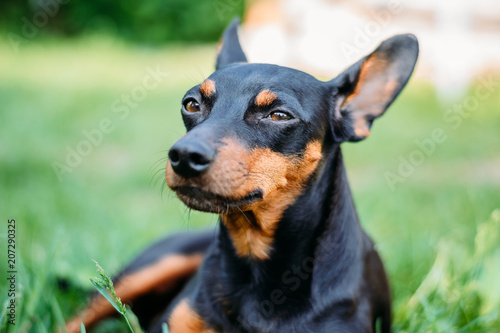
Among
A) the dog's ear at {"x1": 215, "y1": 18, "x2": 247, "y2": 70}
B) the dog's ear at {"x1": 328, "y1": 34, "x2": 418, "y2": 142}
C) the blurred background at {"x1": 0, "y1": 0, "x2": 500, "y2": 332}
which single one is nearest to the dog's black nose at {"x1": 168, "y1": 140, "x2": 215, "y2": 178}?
the blurred background at {"x1": 0, "y1": 0, "x2": 500, "y2": 332}

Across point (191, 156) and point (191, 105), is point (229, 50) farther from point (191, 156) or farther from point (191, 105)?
point (191, 156)

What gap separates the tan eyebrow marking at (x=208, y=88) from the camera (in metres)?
2.86

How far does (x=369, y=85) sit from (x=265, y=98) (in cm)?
81

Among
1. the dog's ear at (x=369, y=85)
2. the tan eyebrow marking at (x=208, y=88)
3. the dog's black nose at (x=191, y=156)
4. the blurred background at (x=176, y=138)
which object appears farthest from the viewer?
the blurred background at (x=176, y=138)

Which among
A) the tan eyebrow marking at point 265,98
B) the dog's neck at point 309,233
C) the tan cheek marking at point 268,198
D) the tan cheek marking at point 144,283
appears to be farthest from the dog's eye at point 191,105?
the tan cheek marking at point 144,283

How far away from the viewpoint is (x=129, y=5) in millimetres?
18609

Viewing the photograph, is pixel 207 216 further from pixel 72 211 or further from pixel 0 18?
pixel 0 18

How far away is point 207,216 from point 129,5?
14742 mm

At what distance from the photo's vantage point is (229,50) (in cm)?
359

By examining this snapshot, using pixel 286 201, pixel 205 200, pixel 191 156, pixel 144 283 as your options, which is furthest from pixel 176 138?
pixel 191 156

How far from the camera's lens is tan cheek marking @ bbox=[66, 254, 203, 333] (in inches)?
141

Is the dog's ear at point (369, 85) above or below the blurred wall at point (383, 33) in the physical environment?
above

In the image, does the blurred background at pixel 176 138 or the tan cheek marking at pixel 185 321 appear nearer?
the tan cheek marking at pixel 185 321

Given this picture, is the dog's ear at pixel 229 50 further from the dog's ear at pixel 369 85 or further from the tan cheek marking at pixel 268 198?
the tan cheek marking at pixel 268 198
